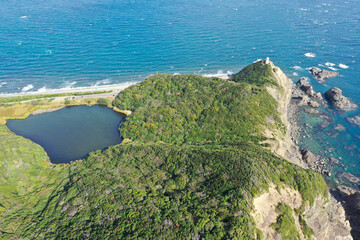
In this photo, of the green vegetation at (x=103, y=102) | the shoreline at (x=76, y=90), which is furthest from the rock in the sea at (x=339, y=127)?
the green vegetation at (x=103, y=102)

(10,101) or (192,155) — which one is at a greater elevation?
(10,101)

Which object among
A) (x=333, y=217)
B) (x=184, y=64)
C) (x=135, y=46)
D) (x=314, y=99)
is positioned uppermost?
(x=135, y=46)

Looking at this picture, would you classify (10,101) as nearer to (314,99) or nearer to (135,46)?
(135,46)

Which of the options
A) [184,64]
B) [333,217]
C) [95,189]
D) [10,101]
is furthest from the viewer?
[184,64]

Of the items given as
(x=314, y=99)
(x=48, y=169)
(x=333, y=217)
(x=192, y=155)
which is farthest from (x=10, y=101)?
(x=314, y=99)

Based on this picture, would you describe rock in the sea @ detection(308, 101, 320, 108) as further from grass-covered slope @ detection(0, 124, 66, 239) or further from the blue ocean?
grass-covered slope @ detection(0, 124, 66, 239)

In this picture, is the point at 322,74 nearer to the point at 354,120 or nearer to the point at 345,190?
the point at 354,120

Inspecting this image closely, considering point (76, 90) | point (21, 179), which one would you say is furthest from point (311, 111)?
point (76, 90)
